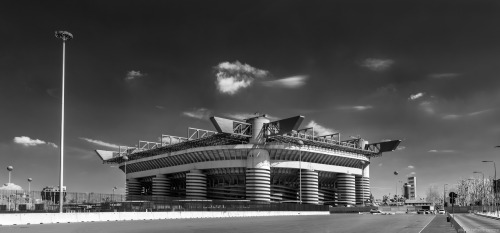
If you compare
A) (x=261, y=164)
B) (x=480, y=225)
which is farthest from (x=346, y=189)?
(x=480, y=225)

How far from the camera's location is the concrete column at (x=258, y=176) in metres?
109

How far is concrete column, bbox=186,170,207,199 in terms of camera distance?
117625mm

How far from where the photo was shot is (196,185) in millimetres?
118062

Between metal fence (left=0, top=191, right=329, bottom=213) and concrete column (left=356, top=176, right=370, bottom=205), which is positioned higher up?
metal fence (left=0, top=191, right=329, bottom=213)

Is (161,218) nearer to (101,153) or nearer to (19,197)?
(19,197)

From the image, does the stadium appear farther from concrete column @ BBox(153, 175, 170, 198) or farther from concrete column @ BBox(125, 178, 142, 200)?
concrete column @ BBox(125, 178, 142, 200)

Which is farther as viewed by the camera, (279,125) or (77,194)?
(279,125)

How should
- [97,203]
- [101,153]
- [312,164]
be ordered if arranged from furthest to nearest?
1. [101,153]
2. [312,164]
3. [97,203]

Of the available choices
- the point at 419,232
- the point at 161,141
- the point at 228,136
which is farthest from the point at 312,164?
the point at 419,232

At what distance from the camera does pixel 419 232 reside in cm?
3181

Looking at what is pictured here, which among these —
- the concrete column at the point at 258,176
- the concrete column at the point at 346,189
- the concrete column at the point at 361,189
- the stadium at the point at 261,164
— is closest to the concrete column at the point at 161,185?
the stadium at the point at 261,164

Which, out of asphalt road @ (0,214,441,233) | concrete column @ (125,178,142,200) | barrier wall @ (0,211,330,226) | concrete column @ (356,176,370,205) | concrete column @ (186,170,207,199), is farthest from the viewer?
concrete column @ (125,178,142,200)

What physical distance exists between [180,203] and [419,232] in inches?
1607

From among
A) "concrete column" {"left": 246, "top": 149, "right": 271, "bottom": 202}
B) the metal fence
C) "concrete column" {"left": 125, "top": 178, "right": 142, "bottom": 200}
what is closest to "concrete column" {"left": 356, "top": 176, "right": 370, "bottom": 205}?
"concrete column" {"left": 246, "top": 149, "right": 271, "bottom": 202}
